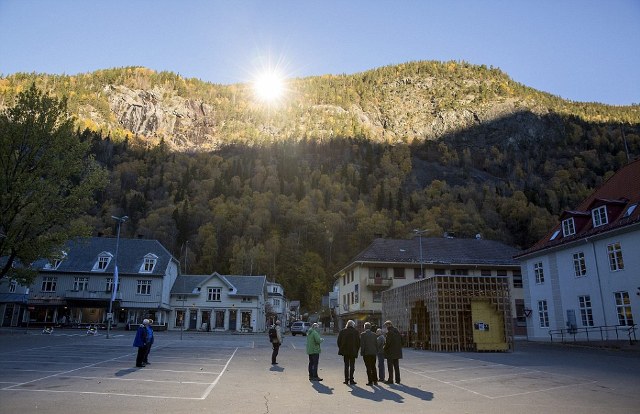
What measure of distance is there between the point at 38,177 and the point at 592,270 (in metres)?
34.2

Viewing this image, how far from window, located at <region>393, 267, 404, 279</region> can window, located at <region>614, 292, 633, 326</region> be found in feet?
86.5

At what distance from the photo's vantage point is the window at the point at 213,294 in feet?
208

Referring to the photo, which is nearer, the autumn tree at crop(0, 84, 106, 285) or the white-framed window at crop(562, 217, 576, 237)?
the autumn tree at crop(0, 84, 106, 285)

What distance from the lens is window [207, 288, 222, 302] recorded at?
63.4 m

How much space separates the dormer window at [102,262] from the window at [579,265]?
5352 cm

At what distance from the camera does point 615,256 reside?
27.1m

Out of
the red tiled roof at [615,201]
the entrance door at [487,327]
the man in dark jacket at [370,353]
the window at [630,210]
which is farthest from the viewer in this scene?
the red tiled roof at [615,201]

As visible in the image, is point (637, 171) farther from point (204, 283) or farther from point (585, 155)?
point (585, 155)

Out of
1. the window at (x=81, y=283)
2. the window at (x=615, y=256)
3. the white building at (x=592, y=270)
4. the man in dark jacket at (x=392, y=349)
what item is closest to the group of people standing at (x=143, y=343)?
A: the man in dark jacket at (x=392, y=349)

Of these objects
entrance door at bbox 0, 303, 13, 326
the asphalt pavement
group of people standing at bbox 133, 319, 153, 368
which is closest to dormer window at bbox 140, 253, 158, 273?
entrance door at bbox 0, 303, 13, 326

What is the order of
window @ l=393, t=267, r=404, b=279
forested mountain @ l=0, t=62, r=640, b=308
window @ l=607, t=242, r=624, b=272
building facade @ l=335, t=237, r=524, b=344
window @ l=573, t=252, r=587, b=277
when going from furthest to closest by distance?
1. forested mountain @ l=0, t=62, r=640, b=308
2. window @ l=393, t=267, r=404, b=279
3. building facade @ l=335, t=237, r=524, b=344
4. window @ l=573, t=252, r=587, b=277
5. window @ l=607, t=242, r=624, b=272

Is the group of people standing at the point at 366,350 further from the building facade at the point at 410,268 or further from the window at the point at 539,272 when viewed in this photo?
the building facade at the point at 410,268

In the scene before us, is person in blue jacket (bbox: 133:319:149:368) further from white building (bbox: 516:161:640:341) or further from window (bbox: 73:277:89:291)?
window (bbox: 73:277:89:291)

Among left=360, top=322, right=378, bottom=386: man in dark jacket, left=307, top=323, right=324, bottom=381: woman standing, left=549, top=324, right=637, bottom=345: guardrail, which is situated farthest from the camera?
left=549, top=324, right=637, bottom=345: guardrail
